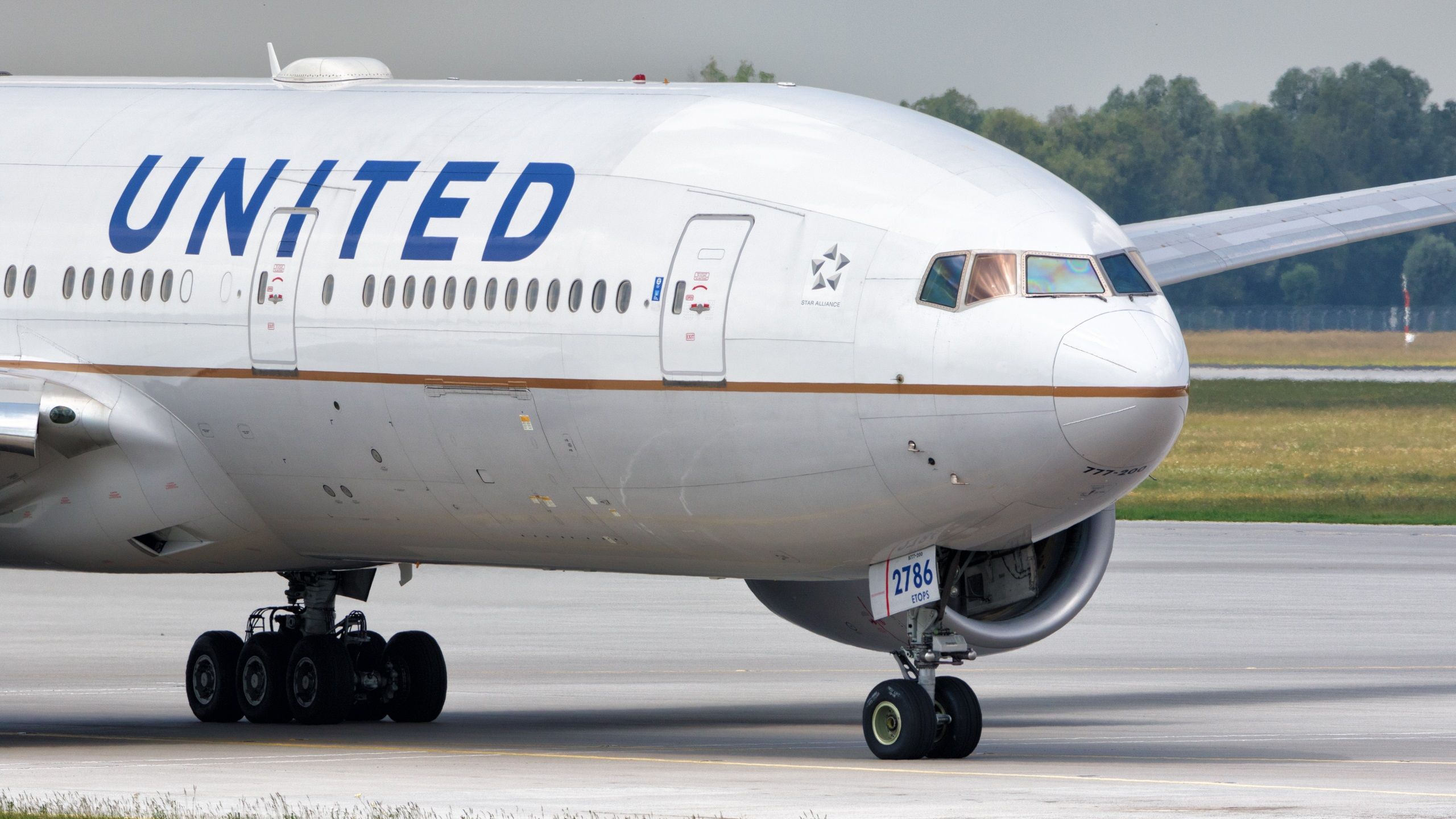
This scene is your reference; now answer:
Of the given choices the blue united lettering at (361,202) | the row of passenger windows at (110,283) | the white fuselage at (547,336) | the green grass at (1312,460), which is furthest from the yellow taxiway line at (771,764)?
the green grass at (1312,460)

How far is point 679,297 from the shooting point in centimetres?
1822

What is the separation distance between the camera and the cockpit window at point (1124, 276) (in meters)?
17.6

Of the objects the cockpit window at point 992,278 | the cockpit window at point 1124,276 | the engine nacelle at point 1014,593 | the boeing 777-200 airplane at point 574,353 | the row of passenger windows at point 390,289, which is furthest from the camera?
the engine nacelle at point 1014,593

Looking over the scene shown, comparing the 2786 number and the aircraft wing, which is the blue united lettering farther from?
the aircraft wing

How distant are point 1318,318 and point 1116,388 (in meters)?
110

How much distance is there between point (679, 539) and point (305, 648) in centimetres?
530

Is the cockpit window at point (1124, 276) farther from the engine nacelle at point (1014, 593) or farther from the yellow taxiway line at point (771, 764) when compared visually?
the yellow taxiway line at point (771, 764)

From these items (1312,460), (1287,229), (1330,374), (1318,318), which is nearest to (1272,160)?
(1318,318)

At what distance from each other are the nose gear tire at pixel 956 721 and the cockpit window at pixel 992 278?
9.05 feet

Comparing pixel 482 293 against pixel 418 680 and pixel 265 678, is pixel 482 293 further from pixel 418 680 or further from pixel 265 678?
pixel 265 678

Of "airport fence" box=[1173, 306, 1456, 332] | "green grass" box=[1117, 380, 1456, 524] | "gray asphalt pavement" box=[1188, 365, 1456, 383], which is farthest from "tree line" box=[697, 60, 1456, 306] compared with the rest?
"green grass" box=[1117, 380, 1456, 524]

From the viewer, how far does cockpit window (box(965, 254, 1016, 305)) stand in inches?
685

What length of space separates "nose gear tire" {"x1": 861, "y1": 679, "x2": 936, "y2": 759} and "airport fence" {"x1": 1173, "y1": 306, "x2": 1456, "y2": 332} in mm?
100660

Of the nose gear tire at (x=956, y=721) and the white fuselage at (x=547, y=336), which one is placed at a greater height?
the white fuselage at (x=547, y=336)
